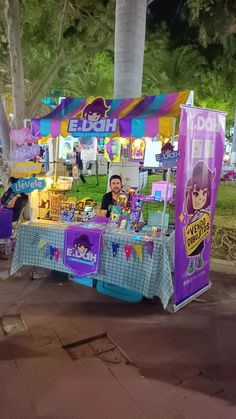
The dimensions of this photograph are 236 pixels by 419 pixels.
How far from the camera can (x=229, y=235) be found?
738 cm

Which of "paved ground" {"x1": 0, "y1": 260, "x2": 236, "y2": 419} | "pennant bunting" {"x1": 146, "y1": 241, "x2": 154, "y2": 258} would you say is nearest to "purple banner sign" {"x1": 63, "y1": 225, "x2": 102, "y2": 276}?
"paved ground" {"x1": 0, "y1": 260, "x2": 236, "y2": 419}

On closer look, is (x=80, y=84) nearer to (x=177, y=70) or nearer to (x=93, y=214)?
(x=177, y=70)

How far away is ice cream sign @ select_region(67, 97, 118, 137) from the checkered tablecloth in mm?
1348

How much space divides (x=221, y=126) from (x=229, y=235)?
130 inches

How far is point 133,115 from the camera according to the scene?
462cm

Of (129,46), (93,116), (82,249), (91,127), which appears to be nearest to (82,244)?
(82,249)

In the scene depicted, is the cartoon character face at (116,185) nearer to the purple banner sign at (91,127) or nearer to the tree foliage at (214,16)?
the purple banner sign at (91,127)

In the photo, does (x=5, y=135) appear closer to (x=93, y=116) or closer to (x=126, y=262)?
(x=93, y=116)

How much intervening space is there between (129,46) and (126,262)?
4.22 metres

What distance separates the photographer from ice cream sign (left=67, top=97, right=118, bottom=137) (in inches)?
186

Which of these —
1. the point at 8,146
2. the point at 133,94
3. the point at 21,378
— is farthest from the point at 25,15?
the point at 21,378

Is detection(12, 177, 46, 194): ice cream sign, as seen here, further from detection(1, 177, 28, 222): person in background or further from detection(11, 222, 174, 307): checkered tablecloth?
detection(1, 177, 28, 222): person in background

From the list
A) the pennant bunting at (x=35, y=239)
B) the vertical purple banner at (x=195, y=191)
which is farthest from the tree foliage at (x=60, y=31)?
the vertical purple banner at (x=195, y=191)

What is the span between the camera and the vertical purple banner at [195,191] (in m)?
4.07
